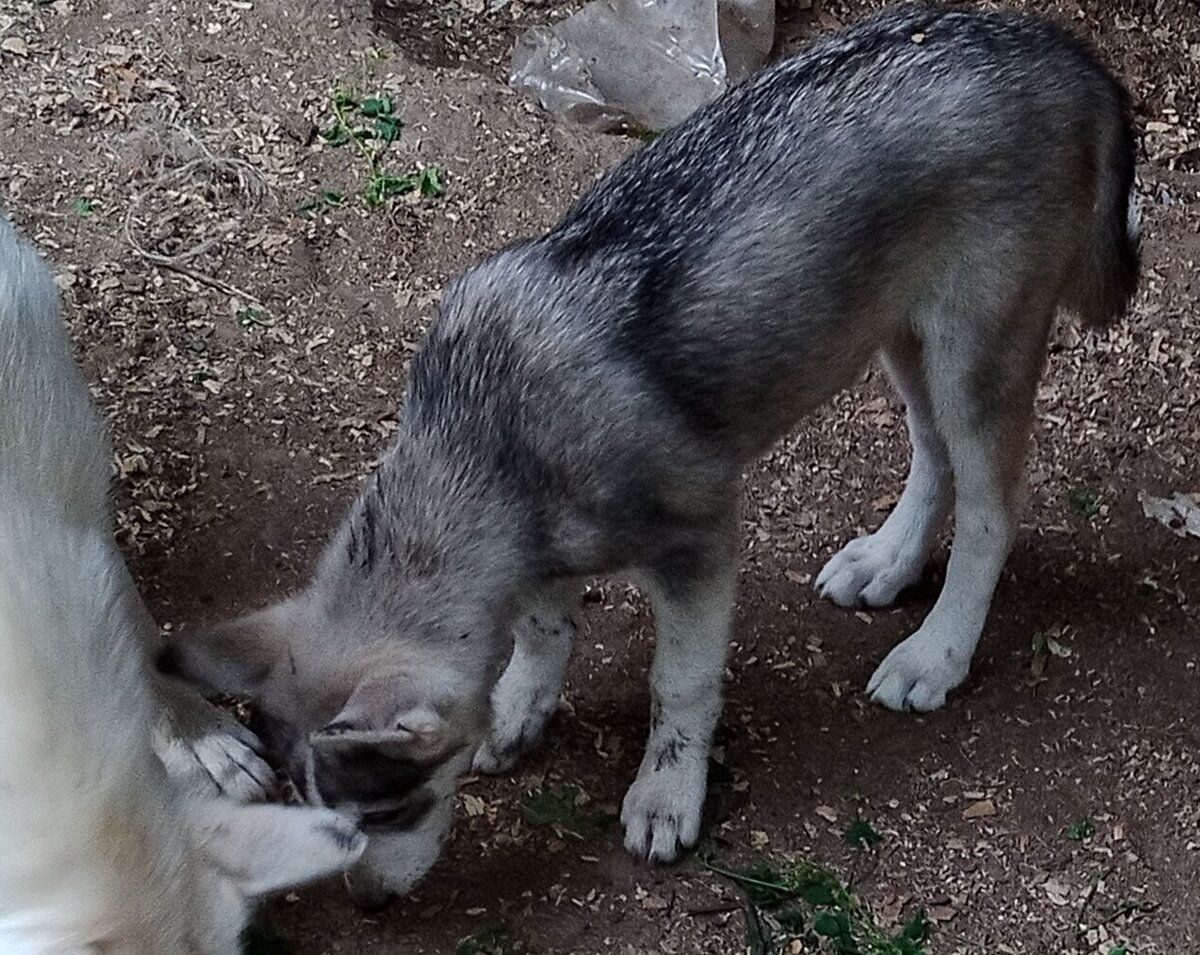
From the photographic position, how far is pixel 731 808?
3.97 metres

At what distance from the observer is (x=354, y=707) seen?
2939 millimetres

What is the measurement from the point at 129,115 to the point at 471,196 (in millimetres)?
1339

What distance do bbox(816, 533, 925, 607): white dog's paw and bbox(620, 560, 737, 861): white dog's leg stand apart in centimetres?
74

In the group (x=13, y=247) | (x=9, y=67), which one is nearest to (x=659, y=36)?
(x=9, y=67)

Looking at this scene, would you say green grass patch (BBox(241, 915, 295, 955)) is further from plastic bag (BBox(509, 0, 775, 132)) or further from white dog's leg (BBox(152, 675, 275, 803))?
plastic bag (BBox(509, 0, 775, 132))

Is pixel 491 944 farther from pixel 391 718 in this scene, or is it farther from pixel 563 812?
pixel 391 718

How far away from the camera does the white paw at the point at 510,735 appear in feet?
13.1

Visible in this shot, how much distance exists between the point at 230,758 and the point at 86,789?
159cm

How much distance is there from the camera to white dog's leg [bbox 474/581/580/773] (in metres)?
3.98

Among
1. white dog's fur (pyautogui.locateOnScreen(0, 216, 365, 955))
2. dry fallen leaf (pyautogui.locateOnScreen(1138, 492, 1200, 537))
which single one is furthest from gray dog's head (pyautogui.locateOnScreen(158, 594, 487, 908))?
dry fallen leaf (pyautogui.locateOnScreen(1138, 492, 1200, 537))

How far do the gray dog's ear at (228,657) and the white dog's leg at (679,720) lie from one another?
97 cm

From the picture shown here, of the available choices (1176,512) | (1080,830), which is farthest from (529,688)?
(1176,512)

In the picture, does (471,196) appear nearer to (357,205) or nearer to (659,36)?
(357,205)

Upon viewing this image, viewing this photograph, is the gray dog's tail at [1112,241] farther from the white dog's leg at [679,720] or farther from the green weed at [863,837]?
the green weed at [863,837]
